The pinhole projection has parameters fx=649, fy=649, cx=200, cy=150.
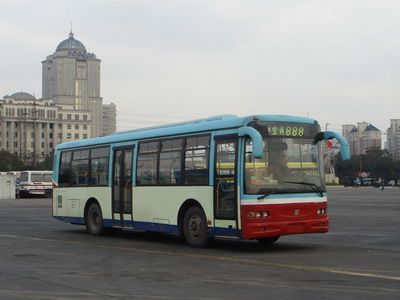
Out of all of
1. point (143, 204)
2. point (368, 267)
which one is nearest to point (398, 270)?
point (368, 267)

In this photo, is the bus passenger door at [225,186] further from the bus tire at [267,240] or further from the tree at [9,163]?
the tree at [9,163]

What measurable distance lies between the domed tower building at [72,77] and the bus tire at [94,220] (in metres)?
134

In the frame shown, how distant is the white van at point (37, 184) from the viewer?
55781 millimetres

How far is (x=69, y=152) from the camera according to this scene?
65.4 feet

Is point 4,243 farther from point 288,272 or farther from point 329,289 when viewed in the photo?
point 329,289

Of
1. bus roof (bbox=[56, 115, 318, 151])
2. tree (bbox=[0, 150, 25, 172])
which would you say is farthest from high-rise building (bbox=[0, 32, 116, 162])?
bus roof (bbox=[56, 115, 318, 151])

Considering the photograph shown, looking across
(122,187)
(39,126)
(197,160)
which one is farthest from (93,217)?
(39,126)

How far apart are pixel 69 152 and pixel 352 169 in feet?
436

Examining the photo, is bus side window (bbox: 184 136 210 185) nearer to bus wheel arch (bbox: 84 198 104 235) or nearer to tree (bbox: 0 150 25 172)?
bus wheel arch (bbox: 84 198 104 235)

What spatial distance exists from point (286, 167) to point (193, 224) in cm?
254

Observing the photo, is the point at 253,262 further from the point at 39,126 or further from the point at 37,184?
the point at 39,126

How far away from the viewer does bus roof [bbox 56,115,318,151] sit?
1368 cm

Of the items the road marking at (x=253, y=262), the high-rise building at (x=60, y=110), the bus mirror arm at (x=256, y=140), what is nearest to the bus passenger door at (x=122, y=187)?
the road marking at (x=253, y=262)

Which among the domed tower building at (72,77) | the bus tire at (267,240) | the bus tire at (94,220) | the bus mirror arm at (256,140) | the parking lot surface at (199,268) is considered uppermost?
the domed tower building at (72,77)
